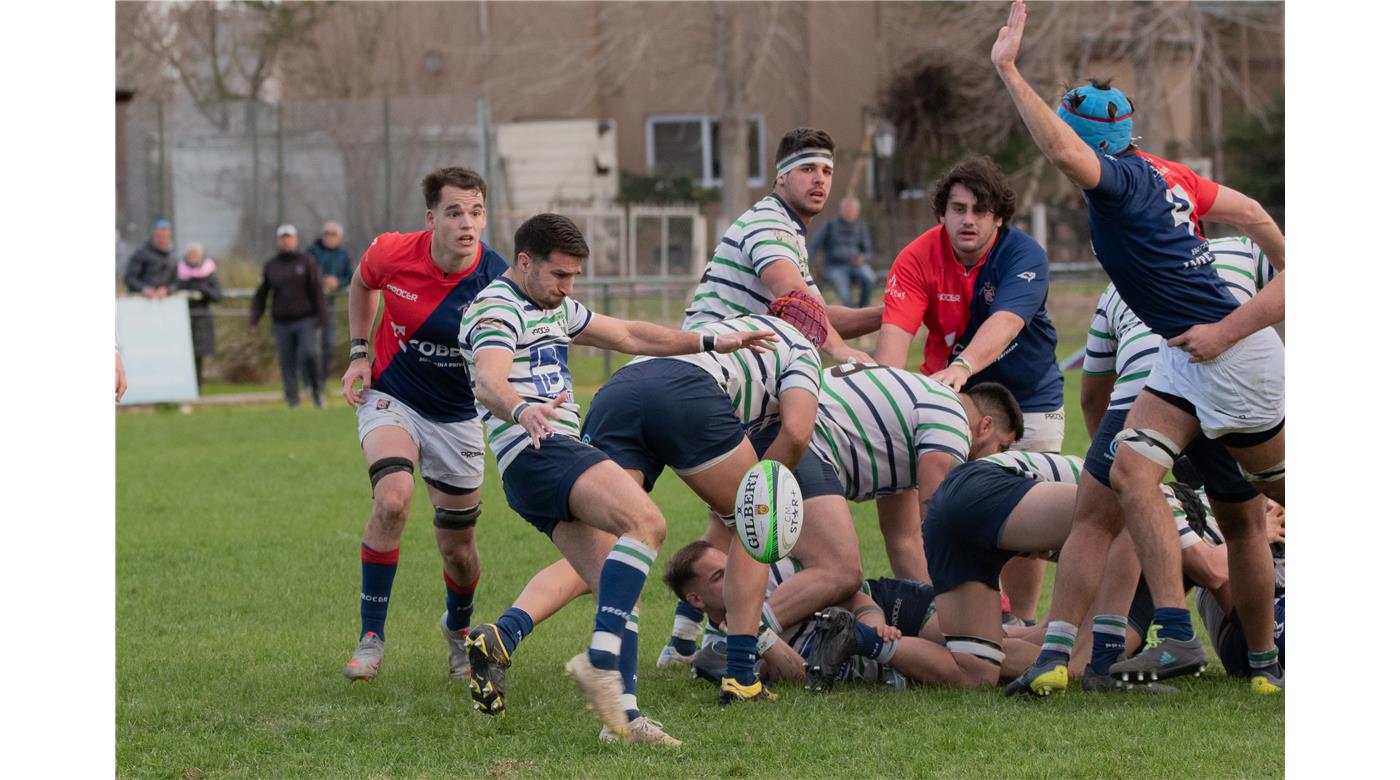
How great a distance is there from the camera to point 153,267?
1962cm

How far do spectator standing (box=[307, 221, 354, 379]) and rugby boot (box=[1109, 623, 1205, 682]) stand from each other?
15.4 metres

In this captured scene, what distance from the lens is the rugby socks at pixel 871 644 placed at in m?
6.10

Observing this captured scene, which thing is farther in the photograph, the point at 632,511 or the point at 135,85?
the point at 135,85

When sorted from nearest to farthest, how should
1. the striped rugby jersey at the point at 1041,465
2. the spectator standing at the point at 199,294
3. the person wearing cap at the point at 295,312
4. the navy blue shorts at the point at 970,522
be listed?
1. the navy blue shorts at the point at 970,522
2. the striped rugby jersey at the point at 1041,465
3. the person wearing cap at the point at 295,312
4. the spectator standing at the point at 199,294

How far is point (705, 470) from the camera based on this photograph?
586cm

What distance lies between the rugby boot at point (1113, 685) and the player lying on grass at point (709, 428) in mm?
1178

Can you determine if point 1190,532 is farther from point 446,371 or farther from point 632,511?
point 446,371

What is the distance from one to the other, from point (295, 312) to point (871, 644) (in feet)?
44.8

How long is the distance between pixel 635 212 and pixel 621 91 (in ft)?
17.1

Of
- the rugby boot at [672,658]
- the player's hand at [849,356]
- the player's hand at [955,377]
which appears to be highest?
the player's hand at [849,356]

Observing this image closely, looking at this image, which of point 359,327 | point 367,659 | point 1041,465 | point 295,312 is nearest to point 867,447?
point 1041,465

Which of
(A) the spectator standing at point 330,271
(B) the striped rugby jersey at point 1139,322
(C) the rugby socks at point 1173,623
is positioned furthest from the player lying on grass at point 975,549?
(A) the spectator standing at point 330,271

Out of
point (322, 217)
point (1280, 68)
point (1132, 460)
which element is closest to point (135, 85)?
point (322, 217)

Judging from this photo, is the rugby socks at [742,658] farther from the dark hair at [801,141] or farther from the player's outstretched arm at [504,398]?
the dark hair at [801,141]
